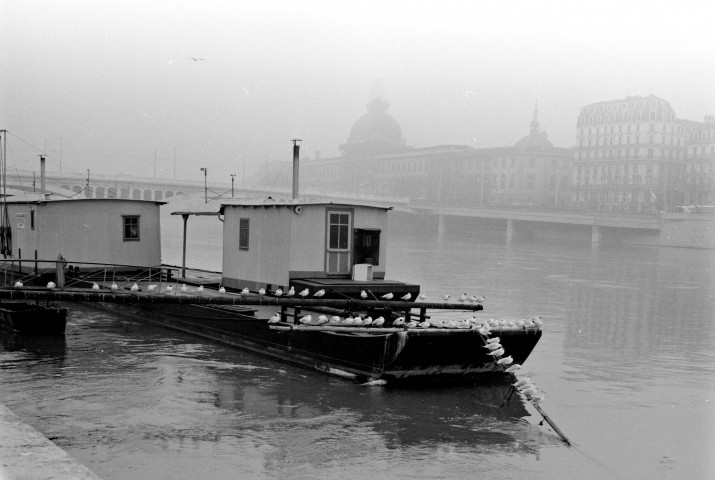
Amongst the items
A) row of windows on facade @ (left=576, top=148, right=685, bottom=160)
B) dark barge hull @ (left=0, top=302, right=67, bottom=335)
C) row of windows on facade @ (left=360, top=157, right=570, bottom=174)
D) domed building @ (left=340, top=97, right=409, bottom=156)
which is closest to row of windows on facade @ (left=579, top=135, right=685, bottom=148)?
row of windows on facade @ (left=576, top=148, right=685, bottom=160)

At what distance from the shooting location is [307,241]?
19.2m

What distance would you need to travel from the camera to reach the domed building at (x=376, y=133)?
16775cm

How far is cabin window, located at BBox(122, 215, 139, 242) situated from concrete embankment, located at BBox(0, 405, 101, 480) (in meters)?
17.5

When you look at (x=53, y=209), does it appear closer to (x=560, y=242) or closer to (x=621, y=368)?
(x=621, y=368)

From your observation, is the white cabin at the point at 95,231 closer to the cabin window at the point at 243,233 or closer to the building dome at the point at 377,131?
the cabin window at the point at 243,233

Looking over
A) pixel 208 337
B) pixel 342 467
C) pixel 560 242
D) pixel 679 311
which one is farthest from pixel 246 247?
pixel 560 242

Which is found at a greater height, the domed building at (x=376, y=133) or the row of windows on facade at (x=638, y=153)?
the domed building at (x=376, y=133)

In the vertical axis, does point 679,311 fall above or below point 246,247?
below

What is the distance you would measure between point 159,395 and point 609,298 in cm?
2735

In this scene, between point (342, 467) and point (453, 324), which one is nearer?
point (342, 467)

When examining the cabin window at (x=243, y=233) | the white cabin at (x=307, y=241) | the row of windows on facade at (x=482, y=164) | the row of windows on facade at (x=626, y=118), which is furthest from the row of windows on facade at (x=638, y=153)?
the cabin window at (x=243, y=233)

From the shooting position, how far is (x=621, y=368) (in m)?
20.3

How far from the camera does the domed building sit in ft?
550

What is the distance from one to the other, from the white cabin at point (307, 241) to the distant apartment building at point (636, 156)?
3678 inches
